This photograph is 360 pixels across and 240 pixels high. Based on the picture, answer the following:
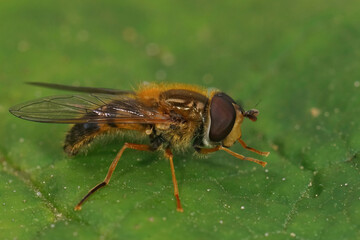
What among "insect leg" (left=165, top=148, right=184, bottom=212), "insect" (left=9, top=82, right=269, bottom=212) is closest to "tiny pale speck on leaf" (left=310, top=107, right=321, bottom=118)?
"insect" (left=9, top=82, right=269, bottom=212)

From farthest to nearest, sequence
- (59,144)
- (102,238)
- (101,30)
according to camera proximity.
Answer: (101,30), (59,144), (102,238)

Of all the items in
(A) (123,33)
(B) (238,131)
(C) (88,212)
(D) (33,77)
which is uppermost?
(A) (123,33)

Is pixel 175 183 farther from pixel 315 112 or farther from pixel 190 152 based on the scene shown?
pixel 315 112

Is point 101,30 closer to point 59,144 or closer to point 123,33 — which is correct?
point 123,33

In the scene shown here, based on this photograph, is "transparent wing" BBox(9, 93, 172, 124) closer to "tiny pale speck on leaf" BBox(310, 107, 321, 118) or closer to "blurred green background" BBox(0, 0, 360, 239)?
"blurred green background" BBox(0, 0, 360, 239)

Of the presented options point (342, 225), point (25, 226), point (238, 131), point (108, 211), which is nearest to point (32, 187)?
point (25, 226)

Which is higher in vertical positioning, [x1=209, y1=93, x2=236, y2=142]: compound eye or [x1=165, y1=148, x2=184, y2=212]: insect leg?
[x1=209, y1=93, x2=236, y2=142]: compound eye
